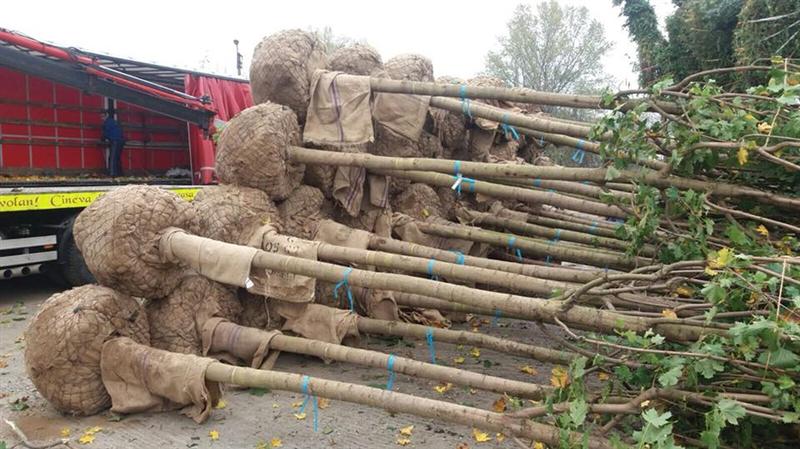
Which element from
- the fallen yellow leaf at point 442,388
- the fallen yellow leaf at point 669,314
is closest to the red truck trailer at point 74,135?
the fallen yellow leaf at point 442,388

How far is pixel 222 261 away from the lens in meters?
3.90

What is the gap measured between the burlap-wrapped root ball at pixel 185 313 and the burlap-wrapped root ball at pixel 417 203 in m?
2.59

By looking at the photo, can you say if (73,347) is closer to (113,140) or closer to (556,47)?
(113,140)

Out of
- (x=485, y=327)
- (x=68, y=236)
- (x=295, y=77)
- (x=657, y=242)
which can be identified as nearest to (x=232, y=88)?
(x=68, y=236)

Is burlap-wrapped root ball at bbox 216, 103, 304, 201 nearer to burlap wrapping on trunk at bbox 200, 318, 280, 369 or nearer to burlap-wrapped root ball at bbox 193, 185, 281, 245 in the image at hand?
burlap-wrapped root ball at bbox 193, 185, 281, 245

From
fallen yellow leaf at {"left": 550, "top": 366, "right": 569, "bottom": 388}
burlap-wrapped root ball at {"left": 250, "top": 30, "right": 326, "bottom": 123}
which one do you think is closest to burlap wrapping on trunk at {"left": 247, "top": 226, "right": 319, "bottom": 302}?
burlap-wrapped root ball at {"left": 250, "top": 30, "right": 326, "bottom": 123}

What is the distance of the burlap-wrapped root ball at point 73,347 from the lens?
3.61 metres

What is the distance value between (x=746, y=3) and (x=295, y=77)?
11.3 m

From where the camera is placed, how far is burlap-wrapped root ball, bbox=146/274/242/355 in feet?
13.9

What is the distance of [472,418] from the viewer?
9.82ft

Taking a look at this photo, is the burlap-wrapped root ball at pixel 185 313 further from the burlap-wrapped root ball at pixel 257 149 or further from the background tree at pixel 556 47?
the background tree at pixel 556 47

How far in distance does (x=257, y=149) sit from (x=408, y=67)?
86.2 inches

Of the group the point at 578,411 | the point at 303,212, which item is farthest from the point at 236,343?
the point at 578,411

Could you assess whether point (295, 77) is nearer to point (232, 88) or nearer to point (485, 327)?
point (485, 327)
